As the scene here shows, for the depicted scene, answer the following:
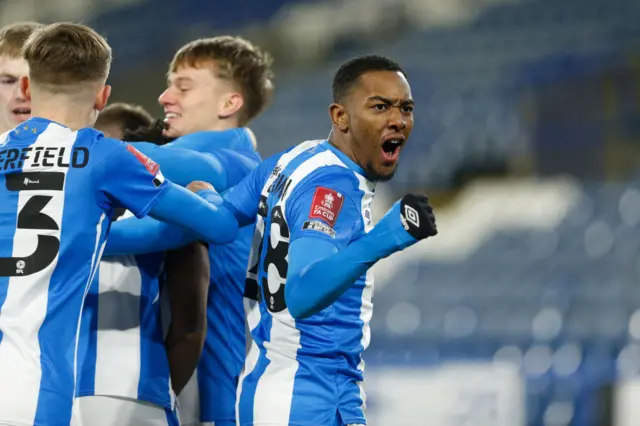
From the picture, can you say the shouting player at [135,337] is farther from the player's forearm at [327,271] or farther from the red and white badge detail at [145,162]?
the player's forearm at [327,271]

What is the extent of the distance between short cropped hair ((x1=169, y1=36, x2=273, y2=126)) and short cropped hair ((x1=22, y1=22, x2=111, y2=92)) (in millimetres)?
986

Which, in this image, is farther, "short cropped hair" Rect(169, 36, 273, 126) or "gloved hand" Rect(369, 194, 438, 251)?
"short cropped hair" Rect(169, 36, 273, 126)

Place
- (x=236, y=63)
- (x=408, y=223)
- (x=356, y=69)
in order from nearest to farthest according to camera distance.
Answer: (x=408, y=223) < (x=356, y=69) < (x=236, y=63)

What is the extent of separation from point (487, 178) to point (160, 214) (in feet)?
33.5

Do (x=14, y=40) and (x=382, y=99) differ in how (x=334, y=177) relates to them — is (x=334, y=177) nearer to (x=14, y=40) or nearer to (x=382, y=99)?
(x=382, y=99)

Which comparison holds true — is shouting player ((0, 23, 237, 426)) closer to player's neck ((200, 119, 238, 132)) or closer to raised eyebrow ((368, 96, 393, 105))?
raised eyebrow ((368, 96, 393, 105))

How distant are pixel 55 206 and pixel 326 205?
2.52 feet

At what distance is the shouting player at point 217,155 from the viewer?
3668 millimetres

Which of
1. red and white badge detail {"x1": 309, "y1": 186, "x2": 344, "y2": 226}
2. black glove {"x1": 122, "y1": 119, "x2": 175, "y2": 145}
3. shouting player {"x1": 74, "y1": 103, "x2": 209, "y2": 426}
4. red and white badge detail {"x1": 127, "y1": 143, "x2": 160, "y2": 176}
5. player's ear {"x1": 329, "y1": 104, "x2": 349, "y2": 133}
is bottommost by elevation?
shouting player {"x1": 74, "y1": 103, "x2": 209, "y2": 426}

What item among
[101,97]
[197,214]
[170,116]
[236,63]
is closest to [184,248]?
[197,214]

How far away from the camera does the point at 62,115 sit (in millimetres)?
3043

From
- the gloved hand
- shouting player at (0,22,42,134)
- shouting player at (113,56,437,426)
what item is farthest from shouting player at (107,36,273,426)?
the gloved hand

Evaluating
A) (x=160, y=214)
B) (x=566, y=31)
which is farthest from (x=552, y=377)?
(x=566, y=31)

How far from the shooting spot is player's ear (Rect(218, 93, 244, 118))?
13.1 feet
